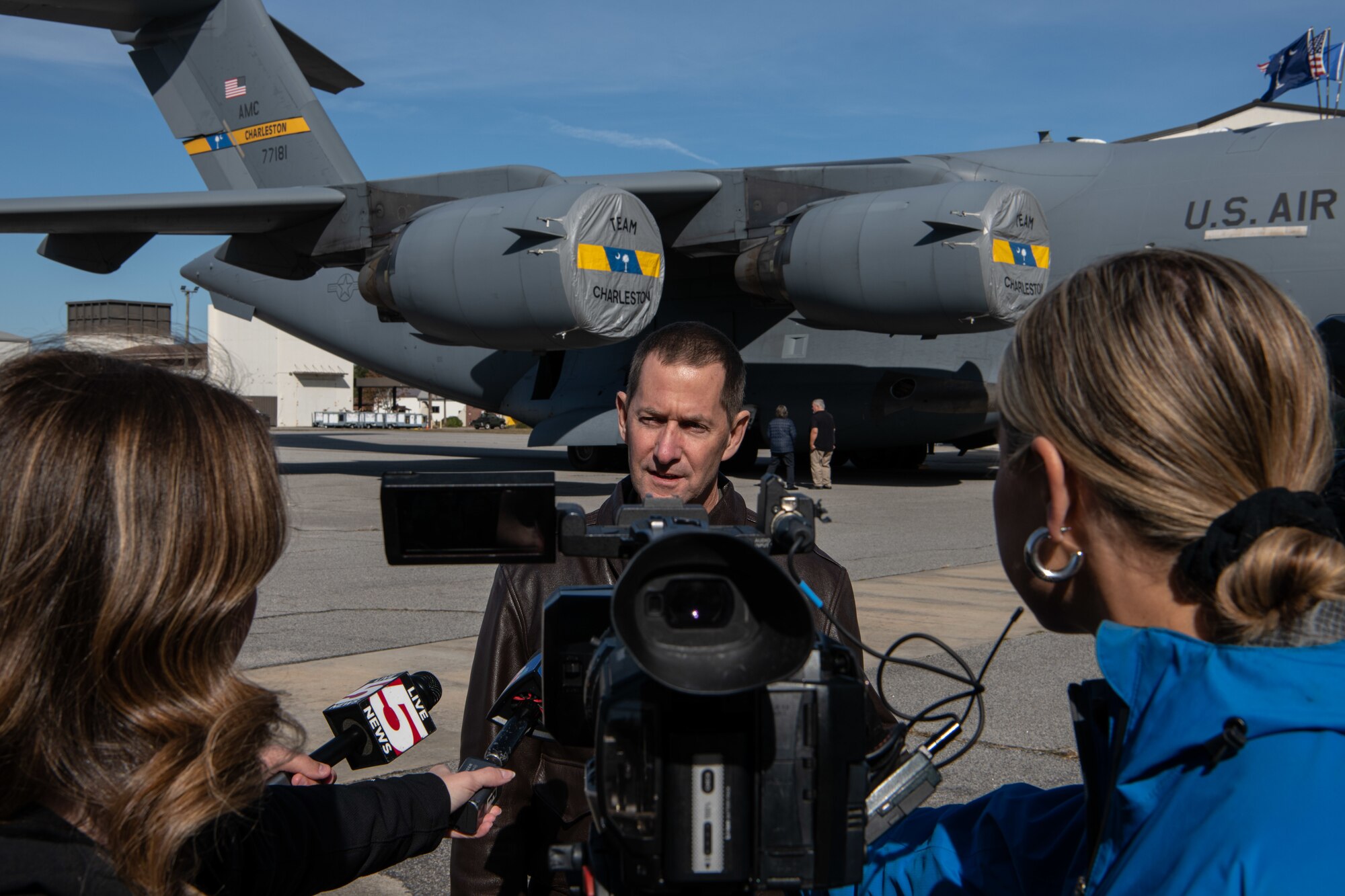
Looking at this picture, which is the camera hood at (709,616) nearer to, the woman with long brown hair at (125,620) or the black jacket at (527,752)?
the woman with long brown hair at (125,620)

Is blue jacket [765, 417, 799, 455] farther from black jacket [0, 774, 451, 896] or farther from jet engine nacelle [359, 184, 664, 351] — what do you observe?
black jacket [0, 774, 451, 896]

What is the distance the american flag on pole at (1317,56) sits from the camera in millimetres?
26094

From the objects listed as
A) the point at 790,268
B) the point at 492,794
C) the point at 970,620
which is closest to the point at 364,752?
the point at 492,794

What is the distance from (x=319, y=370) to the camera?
5650 cm

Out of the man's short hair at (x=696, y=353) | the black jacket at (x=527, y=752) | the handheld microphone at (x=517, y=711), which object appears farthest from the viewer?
the man's short hair at (x=696, y=353)

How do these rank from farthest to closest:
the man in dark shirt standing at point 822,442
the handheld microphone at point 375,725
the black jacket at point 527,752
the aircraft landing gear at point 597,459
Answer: the aircraft landing gear at point 597,459
the man in dark shirt standing at point 822,442
the black jacket at point 527,752
the handheld microphone at point 375,725

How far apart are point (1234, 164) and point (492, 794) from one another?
11.2m

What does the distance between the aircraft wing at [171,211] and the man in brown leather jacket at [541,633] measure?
11849 mm

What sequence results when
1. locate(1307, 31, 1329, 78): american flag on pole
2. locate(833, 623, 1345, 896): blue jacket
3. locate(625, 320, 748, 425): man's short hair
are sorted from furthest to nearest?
locate(1307, 31, 1329, 78): american flag on pole, locate(625, 320, 748, 425): man's short hair, locate(833, 623, 1345, 896): blue jacket

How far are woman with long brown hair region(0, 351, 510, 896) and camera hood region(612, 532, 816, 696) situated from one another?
546 millimetres

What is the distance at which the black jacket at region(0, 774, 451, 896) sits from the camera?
3.54 feet

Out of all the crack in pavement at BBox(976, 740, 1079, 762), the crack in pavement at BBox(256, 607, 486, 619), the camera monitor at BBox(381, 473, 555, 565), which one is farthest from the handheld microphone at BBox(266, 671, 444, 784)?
the crack in pavement at BBox(256, 607, 486, 619)

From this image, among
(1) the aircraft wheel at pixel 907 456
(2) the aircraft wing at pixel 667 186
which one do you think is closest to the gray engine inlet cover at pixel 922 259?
(2) the aircraft wing at pixel 667 186

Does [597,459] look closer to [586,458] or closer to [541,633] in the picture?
[586,458]
